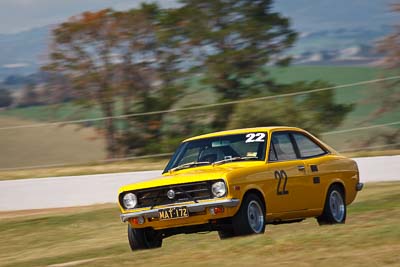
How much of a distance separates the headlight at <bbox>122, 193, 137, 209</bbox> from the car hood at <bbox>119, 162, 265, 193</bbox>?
→ 0.25 ft

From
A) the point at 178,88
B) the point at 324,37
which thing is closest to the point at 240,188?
the point at 178,88

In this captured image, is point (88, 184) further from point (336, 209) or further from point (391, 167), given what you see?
point (336, 209)

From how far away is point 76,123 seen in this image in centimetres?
2770

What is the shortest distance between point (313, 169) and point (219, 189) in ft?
6.70

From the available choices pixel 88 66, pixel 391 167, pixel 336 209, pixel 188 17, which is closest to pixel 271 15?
pixel 188 17

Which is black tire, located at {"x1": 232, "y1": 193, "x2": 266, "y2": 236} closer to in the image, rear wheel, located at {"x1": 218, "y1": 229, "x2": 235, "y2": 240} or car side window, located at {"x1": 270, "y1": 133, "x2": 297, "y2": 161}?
rear wheel, located at {"x1": 218, "y1": 229, "x2": 235, "y2": 240}

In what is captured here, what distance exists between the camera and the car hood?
41.8 feet

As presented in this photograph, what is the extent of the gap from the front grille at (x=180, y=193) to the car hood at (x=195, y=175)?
0.05m

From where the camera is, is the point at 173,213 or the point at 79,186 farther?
the point at 79,186

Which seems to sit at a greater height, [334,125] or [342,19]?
[342,19]

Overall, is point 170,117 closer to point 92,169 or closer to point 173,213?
point 92,169

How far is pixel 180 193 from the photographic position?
1280 cm

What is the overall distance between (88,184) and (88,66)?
39.2 ft

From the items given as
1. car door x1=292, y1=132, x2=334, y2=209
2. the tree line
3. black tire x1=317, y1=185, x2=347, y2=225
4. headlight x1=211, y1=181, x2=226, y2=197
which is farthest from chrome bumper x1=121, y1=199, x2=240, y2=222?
the tree line
